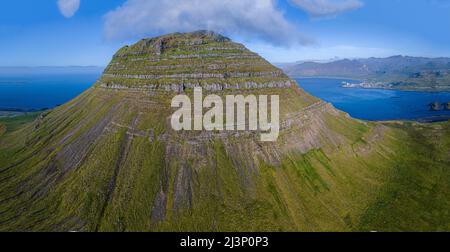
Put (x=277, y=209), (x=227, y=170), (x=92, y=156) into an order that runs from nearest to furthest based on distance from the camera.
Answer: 1. (x=277, y=209)
2. (x=227, y=170)
3. (x=92, y=156)

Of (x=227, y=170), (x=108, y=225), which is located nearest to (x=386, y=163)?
(x=227, y=170)

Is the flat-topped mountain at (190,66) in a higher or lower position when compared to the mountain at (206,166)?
higher

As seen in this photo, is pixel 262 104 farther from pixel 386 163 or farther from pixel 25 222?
pixel 25 222

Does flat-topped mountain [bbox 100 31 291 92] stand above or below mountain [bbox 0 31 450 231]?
above

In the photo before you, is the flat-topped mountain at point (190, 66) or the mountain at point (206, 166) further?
the flat-topped mountain at point (190, 66)

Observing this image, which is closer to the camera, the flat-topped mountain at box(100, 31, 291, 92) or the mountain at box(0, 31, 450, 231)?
the mountain at box(0, 31, 450, 231)

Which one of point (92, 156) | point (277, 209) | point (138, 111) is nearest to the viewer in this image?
point (277, 209)

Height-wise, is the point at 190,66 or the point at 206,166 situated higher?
the point at 190,66

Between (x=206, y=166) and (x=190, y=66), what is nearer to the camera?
(x=206, y=166)
